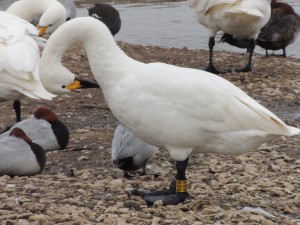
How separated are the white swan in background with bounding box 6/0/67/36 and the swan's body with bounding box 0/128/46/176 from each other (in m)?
2.91

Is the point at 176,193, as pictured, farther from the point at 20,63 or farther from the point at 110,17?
the point at 110,17

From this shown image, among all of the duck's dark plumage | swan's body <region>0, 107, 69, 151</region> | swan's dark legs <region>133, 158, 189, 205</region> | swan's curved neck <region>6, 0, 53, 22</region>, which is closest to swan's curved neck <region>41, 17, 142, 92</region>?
swan's dark legs <region>133, 158, 189, 205</region>

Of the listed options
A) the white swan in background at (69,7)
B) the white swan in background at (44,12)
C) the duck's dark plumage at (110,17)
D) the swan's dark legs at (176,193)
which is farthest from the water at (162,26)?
the swan's dark legs at (176,193)

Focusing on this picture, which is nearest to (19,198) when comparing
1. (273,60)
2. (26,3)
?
(26,3)

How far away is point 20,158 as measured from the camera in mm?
6578

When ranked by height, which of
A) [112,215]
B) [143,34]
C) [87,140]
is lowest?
[143,34]

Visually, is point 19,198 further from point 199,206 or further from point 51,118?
point 51,118

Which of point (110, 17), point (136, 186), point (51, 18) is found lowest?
point (110, 17)

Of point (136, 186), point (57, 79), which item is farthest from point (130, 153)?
point (57, 79)

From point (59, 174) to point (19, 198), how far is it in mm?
997

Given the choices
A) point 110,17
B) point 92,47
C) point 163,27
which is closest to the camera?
point 92,47

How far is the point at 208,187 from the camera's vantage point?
6203 millimetres

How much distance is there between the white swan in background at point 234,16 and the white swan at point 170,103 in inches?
209

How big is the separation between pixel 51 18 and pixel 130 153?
3449 millimetres
